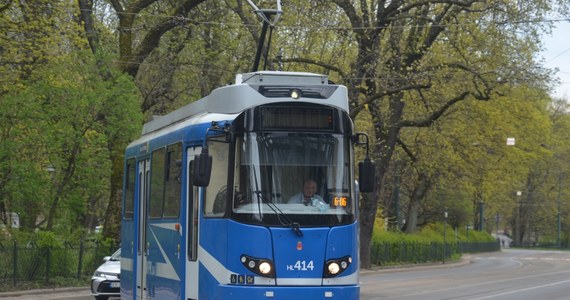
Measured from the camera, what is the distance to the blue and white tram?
11.9 meters

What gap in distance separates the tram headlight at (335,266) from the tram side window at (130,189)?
5887 millimetres

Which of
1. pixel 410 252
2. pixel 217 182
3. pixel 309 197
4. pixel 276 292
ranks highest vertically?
pixel 217 182

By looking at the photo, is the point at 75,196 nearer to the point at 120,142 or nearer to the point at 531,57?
the point at 120,142

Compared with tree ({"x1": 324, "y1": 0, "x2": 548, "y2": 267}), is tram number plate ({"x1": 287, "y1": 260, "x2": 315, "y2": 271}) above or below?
below

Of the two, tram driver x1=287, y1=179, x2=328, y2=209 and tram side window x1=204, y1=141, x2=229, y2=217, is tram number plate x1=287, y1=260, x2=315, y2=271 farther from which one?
tram side window x1=204, y1=141, x2=229, y2=217

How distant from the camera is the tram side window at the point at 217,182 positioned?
12.2m

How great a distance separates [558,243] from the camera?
117 meters

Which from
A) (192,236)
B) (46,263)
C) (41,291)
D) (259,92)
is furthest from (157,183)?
(46,263)

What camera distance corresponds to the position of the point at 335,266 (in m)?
12.2

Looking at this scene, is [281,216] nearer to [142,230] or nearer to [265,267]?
[265,267]

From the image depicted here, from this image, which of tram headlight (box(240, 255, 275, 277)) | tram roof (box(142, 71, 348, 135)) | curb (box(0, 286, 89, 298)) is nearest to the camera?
tram headlight (box(240, 255, 275, 277))

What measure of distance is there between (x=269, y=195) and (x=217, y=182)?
769 mm

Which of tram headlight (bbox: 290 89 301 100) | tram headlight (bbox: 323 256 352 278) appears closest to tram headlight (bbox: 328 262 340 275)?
tram headlight (bbox: 323 256 352 278)

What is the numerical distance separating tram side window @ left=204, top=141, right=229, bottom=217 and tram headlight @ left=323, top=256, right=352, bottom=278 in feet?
5.07
